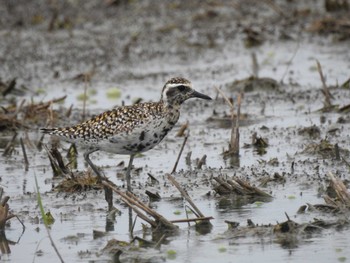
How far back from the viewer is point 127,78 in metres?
18.9

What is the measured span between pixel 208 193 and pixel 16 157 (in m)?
3.79

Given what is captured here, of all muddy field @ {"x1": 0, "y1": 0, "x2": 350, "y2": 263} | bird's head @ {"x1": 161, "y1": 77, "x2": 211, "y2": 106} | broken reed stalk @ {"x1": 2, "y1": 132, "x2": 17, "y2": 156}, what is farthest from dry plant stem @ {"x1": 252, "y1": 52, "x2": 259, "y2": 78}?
bird's head @ {"x1": 161, "y1": 77, "x2": 211, "y2": 106}

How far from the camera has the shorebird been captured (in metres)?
11.3

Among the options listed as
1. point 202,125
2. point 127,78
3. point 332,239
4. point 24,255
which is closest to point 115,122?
point 24,255

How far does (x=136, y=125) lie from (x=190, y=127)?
418 cm

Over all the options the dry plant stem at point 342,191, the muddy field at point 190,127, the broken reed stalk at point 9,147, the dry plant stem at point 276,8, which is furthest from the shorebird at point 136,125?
the dry plant stem at point 276,8

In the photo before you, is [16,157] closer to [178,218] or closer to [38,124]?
[38,124]

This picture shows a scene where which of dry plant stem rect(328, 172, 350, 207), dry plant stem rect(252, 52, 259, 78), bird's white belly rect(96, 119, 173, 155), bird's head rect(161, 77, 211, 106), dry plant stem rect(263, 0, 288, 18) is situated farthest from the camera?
dry plant stem rect(263, 0, 288, 18)

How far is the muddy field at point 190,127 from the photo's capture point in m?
9.72

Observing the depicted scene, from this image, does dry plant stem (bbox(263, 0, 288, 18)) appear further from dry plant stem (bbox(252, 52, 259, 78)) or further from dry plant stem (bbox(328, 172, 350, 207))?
dry plant stem (bbox(328, 172, 350, 207))

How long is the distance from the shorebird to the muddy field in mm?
616

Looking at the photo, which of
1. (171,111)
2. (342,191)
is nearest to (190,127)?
(171,111)

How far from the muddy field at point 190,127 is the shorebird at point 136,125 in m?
0.62

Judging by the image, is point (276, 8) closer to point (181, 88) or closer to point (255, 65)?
point (255, 65)
